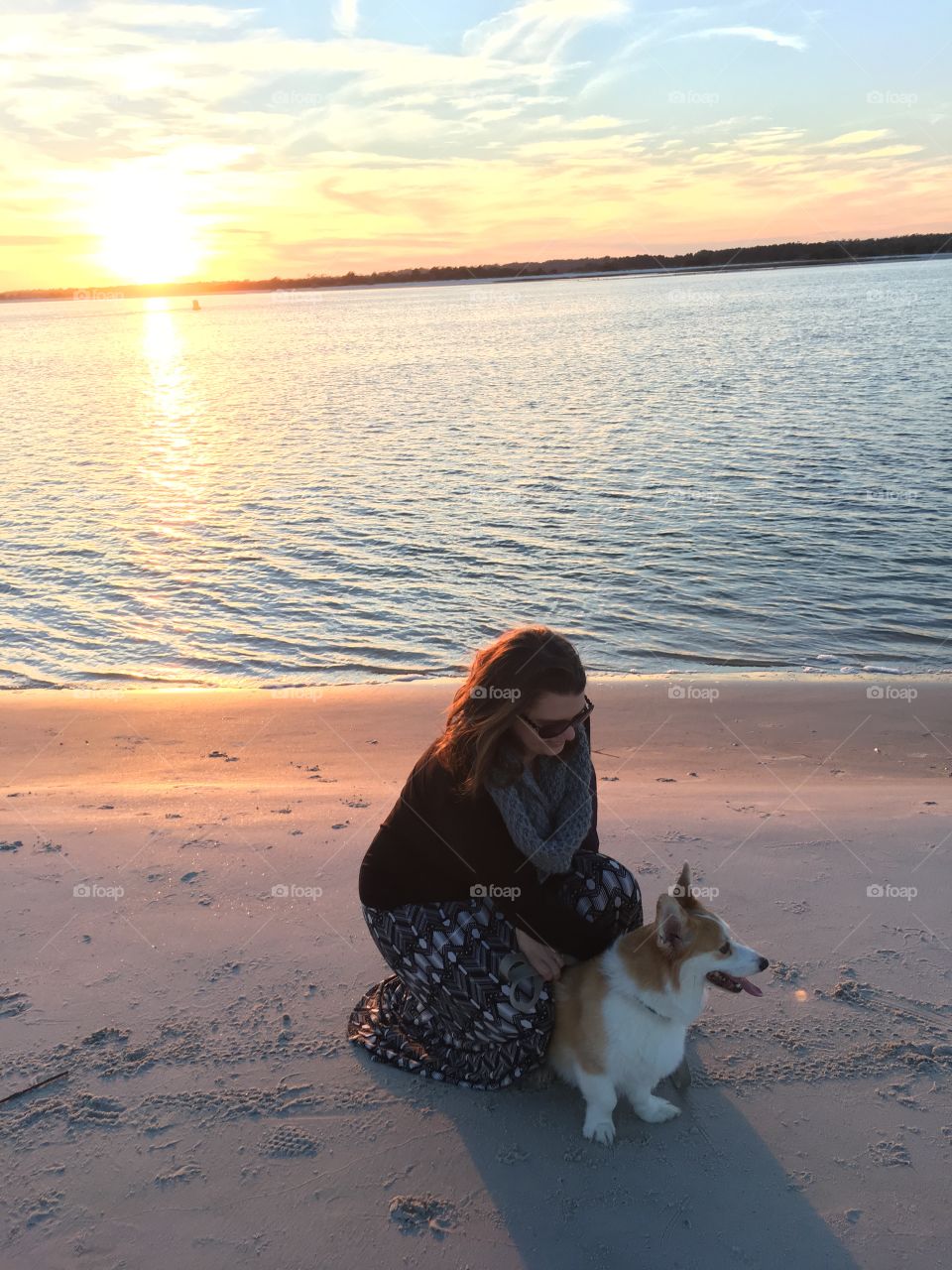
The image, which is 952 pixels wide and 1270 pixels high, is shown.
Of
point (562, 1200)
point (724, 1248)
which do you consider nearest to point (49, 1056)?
point (562, 1200)

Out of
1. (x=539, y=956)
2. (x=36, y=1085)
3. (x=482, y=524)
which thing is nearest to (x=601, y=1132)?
(x=539, y=956)

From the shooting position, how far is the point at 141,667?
1105 cm

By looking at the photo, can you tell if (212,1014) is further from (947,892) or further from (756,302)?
(756,302)

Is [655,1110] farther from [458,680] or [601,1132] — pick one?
[458,680]

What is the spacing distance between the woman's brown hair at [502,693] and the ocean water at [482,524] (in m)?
7.45

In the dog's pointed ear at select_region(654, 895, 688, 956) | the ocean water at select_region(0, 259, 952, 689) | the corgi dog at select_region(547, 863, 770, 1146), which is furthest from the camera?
the ocean water at select_region(0, 259, 952, 689)

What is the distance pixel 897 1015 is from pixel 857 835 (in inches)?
69.5

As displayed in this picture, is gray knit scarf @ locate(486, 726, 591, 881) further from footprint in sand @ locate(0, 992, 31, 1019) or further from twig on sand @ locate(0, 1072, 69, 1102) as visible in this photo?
footprint in sand @ locate(0, 992, 31, 1019)

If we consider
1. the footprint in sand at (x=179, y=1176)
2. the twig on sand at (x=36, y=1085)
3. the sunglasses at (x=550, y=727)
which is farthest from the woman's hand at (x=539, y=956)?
the twig on sand at (x=36, y=1085)

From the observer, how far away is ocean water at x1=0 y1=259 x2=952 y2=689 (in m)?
11.7

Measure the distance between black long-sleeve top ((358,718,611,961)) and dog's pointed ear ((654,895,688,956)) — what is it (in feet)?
1.25

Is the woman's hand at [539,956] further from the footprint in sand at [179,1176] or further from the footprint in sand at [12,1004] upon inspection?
the footprint in sand at [12,1004]

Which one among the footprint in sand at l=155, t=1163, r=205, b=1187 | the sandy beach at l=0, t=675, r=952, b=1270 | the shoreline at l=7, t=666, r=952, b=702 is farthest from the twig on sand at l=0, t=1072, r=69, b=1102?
the shoreline at l=7, t=666, r=952, b=702

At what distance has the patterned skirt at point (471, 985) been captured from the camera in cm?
337
